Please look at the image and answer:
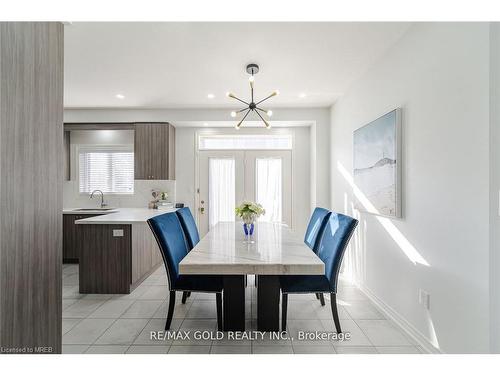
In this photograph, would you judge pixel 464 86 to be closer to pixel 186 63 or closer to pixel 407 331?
pixel 407 331

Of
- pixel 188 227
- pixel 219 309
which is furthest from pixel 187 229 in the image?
pixel 219 309

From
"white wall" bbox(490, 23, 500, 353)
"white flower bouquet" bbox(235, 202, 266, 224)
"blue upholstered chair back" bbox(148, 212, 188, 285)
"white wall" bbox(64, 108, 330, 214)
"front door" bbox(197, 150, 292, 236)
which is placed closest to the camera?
"white wall" bbox(490, 23, 500, 353)

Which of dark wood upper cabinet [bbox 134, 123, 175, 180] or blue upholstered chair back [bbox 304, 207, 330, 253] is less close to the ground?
dark wood upper cabinet [bbox 134, 123, 175, 180]

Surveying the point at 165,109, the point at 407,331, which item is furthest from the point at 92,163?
the point at 407,331

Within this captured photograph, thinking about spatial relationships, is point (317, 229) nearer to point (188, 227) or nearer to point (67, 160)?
point (188, 227)

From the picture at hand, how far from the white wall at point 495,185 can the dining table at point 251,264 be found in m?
0.90

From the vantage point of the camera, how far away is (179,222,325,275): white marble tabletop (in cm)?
155

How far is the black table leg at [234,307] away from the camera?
205 cm

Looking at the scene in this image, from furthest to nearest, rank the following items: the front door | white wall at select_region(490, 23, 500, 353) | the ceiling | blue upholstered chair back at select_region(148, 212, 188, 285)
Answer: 1. the front door
2. the ceiling
3. blue upholstered chair back at select_region(148, 212, 188, 285)
4. white wall at select_region(490, 23, 500, 353)

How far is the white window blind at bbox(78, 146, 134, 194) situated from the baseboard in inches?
161

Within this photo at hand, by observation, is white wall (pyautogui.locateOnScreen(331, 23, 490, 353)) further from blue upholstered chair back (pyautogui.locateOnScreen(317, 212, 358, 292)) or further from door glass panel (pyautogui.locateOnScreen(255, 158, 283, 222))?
door glass panel (pyautogui.locateOnScreen(255, 158, 283, 222))

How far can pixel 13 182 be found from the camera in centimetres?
94

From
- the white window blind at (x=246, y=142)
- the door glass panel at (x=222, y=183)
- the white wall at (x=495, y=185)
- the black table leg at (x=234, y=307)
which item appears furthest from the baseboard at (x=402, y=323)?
the white window blind at (x=246, y=142)

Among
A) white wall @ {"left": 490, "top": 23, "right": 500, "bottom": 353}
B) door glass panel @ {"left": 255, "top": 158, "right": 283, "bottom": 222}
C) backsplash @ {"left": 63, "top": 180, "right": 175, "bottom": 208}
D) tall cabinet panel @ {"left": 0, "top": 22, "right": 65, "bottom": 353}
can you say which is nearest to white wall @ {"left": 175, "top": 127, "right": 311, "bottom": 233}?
door glass panel @ {"left": 255, "top": 158, "right": 283, "bottom": 222}
